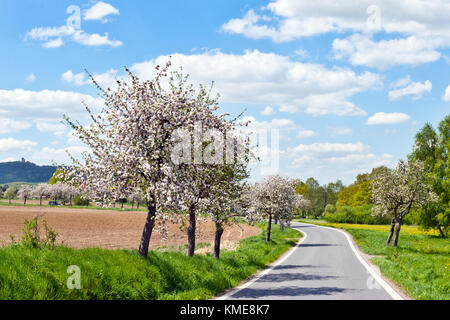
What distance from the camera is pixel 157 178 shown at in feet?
41.1

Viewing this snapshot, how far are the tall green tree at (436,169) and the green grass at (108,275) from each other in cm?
3843

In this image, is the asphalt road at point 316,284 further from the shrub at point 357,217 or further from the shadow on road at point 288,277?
the shrub at point 357,217

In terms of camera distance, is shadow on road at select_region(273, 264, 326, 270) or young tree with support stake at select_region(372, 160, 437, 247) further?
young tree with support stake at select_region(372, 160, 437, 247)

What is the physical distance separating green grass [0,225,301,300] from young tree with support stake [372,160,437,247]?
24.8m

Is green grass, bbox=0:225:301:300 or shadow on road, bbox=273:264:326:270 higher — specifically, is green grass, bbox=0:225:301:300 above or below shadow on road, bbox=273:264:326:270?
above

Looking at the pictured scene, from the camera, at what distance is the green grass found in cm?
845

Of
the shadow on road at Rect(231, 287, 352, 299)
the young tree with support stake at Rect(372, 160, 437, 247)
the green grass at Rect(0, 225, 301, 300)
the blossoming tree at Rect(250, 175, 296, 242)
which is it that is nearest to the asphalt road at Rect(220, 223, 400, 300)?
the shadow on road at Rect(231, 287, 352, 299)

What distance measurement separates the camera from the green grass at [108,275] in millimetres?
8445

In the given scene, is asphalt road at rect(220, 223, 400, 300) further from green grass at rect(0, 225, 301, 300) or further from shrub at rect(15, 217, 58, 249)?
shrub at rect(15, 217, 58, 249)

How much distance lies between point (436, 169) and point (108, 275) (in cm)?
4942
